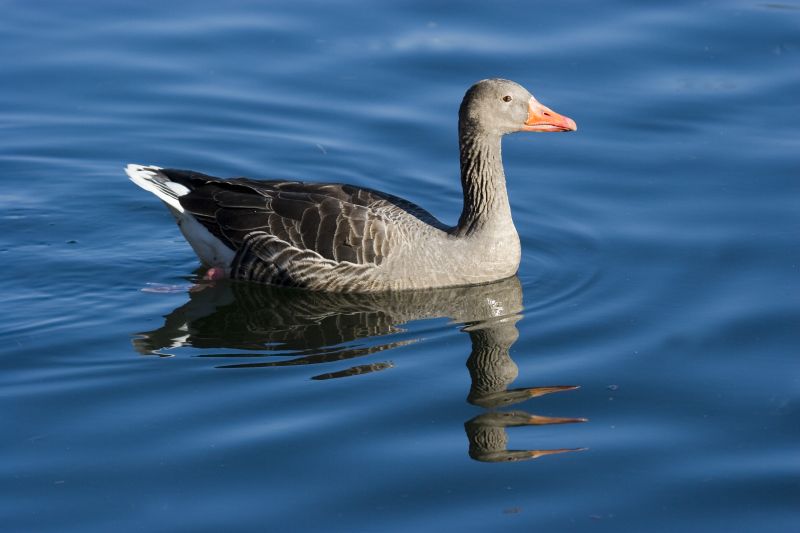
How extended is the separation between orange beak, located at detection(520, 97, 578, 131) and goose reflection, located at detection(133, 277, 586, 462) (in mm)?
1568

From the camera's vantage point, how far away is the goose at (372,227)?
43.9 ft

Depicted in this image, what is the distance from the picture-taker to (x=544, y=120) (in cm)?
1351

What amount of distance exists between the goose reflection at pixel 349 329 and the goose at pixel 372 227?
0.16 m

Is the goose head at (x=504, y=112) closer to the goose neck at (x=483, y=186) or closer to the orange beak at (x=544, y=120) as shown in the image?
the orange beak at (x=544, y=120)

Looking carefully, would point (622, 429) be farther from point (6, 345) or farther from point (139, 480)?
point (6, 345)

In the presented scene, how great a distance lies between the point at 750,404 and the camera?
1091cm

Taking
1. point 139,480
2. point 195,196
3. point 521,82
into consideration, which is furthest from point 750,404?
point 521,82

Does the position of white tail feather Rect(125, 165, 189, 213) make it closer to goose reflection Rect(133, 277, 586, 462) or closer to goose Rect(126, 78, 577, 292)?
goose Rect(126, 78, 577, 292)

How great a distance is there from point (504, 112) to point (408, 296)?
2.06m

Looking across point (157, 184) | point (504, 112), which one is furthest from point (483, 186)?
point (157, 184)

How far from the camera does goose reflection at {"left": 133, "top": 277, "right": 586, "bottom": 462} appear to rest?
36.7ft

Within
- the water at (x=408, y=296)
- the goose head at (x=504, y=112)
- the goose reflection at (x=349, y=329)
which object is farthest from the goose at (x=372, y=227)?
the water at (x=408, y=296)

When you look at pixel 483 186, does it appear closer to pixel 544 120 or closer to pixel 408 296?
pixel 544 120

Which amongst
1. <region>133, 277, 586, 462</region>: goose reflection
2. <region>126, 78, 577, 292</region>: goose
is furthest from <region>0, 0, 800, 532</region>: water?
<region>126, 78, 577, 292</region>: goose
